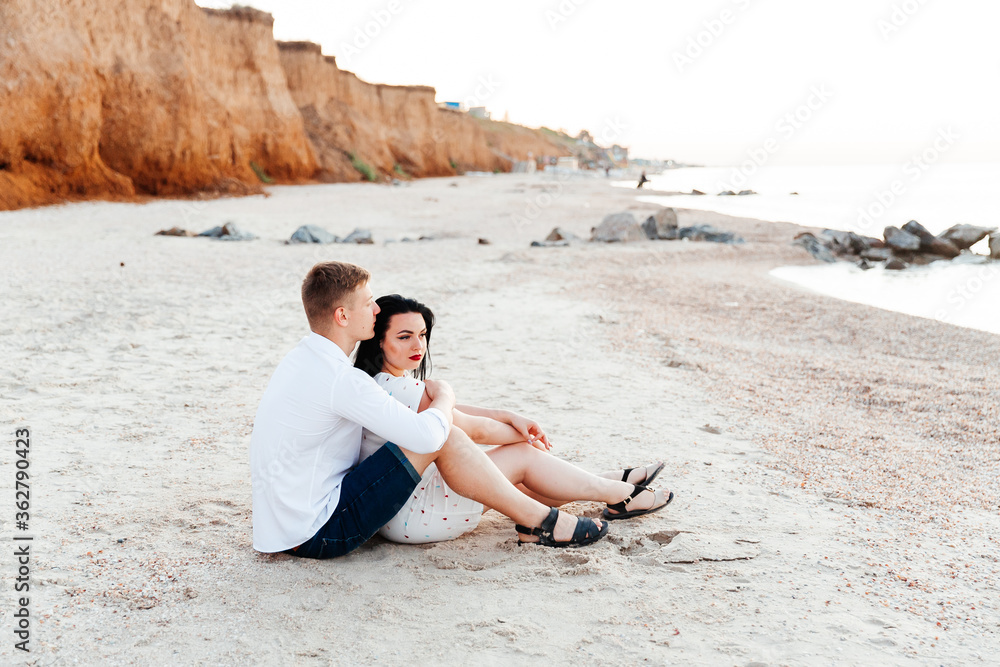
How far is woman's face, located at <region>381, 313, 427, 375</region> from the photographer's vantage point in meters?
3.15

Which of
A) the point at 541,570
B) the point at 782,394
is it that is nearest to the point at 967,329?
the point at 782,394

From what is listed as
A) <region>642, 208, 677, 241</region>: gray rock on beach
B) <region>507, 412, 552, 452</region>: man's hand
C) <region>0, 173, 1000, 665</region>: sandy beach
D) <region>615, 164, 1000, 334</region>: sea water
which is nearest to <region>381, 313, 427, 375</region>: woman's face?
<region>507, 412, 552, 452</region>: man's hand

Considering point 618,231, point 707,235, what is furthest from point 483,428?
point 707,235

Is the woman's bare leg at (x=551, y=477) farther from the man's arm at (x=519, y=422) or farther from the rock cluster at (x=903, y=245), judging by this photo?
the rock cluster at (x=903, y=245)

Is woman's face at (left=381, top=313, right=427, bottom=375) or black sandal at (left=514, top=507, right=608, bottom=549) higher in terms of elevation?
woman's face at (left=381, top=313, right=427, bottom=375)

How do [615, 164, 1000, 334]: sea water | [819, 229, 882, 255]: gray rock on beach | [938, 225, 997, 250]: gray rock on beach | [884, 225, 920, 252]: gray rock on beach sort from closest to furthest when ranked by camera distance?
[615, 164, 1000, 334]: sea water < [884, 225, 920, 252]: gray rock on beach < [819, 229, 882, 255]: gray rock on beach < [938, 225, 997, 250]: gray rock on beach

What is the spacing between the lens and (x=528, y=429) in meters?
3.36

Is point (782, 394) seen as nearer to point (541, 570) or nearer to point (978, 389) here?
point (978, 389)

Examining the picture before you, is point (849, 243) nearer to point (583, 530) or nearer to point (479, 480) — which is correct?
point (583, 530)

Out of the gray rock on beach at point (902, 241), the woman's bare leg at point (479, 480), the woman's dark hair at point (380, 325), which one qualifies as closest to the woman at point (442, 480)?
the woman's dark hair at point (380, 325)

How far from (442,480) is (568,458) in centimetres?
135

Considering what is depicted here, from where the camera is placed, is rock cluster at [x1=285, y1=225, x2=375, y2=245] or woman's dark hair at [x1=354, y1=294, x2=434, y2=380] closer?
woman's dark hair at [x1=354, y1=294, x2=434, y2=380]

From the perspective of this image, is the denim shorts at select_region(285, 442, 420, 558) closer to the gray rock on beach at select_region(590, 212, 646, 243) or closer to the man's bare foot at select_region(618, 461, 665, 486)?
the man's bare foot at select_region(618, 461, 665, 486)

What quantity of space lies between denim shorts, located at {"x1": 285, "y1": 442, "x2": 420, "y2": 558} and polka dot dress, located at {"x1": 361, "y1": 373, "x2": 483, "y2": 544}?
0.18 m
